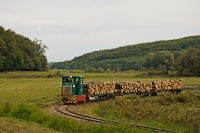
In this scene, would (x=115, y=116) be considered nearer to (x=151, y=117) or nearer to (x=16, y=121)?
(x=151, y=117)

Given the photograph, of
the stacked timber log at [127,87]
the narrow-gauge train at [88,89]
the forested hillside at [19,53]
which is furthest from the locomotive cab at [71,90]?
the forested hillside at [19,53]

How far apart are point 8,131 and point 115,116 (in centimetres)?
761

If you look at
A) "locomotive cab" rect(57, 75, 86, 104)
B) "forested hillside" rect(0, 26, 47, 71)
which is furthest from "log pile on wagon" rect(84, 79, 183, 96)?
"forested hillside" rect(0, 26, 47, 71)

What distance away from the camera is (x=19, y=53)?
8725 cm

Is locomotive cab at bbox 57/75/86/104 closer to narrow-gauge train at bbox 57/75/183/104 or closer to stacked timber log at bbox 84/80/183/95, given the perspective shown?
narrow-gauge train at bbox 57/75/183/104

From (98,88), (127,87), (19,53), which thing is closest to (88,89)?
(98,88)

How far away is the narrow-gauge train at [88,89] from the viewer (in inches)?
878

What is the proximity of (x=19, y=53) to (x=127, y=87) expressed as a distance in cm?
6799

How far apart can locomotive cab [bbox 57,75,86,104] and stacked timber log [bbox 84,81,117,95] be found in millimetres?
896

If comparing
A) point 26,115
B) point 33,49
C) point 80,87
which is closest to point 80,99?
point 80,87

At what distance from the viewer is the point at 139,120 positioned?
1563 cm

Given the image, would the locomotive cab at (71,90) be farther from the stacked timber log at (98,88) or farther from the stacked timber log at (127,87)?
the stacked timber log at (127,87)

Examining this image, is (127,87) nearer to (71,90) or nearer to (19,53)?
(71,90)

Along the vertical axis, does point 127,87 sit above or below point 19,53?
below
